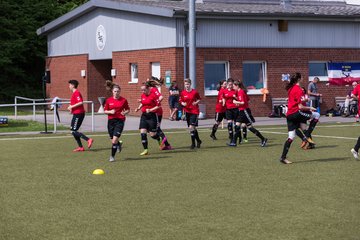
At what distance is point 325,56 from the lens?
3409 centimetres

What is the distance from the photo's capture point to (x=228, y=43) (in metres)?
32.0

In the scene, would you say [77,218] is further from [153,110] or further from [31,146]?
[31,146]

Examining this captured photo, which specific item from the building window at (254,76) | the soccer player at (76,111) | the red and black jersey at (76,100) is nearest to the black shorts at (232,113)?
the soccer player at (76,111)

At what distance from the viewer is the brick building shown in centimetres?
3133

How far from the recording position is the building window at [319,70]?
112 feet

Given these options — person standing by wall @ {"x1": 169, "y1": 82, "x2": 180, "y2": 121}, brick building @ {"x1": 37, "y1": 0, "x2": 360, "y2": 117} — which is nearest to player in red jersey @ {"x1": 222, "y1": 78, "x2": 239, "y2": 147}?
person standing by wall @ {"x1": 169, "y1": 82, "x2": 180, "y2": 121}

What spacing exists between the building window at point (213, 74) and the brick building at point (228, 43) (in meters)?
0.04

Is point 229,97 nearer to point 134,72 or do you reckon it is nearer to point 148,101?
point 148,101

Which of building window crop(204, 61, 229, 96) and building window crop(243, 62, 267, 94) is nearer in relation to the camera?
building window crop(204, 61, 229, 96)

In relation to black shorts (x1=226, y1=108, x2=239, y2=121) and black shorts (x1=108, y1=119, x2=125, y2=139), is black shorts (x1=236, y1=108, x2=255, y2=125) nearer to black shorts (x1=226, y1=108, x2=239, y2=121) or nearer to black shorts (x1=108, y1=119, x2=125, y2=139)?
black shorts (x1=226, y1=108, x2=239, y2=121)

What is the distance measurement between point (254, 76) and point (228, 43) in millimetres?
2097

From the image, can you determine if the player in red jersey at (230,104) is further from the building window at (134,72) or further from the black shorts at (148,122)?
the building window at (134,72)

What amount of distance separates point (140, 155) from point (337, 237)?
9.42 meters

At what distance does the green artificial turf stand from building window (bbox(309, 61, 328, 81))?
16.3 m
